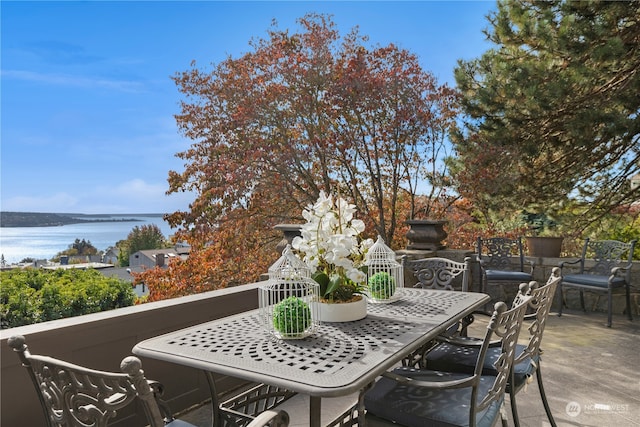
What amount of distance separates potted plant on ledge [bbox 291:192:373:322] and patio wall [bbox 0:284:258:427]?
968 mm

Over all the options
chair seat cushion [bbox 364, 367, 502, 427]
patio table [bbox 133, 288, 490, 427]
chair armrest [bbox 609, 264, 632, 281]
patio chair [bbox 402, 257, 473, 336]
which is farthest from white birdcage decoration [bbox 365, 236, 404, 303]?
chair armrest [bbox 609, 264, 632, 281]

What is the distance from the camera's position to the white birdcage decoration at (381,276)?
2.19m

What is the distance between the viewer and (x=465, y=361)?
2.13 meters

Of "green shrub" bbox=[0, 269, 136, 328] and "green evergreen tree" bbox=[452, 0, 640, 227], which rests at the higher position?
"green evergreen tree" bbox=[452, 0, 640, 227]

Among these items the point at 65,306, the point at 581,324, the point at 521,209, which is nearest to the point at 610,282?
the point at 581,324

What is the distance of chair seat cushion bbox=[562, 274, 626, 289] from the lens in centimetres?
427

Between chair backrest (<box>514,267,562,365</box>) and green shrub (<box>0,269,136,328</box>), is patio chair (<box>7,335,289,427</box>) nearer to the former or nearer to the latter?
chair backrest (<box>514,267,562,365</box>)

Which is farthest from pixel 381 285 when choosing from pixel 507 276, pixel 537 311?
pixel 507 276

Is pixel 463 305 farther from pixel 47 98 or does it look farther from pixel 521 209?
pixel 47 98

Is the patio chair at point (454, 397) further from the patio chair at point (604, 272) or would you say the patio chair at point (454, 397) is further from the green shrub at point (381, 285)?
the patio chair at point (604, 272)

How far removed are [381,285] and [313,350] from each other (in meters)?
0.81

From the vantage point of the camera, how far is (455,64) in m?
5.71

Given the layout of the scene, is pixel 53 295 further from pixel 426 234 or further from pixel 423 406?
pixel 426 234

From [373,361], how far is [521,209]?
5.36m
